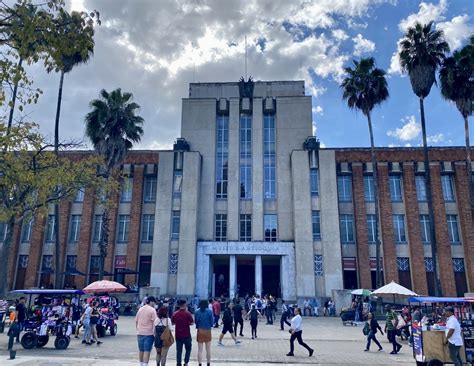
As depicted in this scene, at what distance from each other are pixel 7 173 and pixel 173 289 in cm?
2512

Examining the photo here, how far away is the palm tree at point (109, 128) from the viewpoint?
3161cm

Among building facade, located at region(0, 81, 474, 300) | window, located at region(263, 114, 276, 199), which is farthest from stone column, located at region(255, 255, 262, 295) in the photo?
window, located at region(263, 114, 276, 199)

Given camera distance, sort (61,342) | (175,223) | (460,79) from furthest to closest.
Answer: (175,223) → (460,79) → (61,342)

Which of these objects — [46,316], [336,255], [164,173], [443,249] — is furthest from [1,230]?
[443,249]

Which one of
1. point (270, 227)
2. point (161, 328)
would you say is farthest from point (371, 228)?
point (161, 328)

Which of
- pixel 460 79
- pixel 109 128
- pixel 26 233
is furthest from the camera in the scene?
pixel 26 233

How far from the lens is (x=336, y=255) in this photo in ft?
108

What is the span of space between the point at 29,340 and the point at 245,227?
76.1 ft

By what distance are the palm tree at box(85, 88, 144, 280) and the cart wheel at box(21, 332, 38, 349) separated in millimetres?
17285

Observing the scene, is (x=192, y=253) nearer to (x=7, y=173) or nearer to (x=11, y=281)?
(x=11, y=281)

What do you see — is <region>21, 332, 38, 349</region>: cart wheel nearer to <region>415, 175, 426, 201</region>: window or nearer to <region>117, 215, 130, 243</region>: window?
<region>117, 215, 130, 243</region>: window

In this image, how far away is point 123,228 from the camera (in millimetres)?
36438

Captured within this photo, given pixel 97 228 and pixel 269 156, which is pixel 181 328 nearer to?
pixel 269 156

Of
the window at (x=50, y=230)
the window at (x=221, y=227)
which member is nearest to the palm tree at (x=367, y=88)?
the window at (x=221, y=227)
